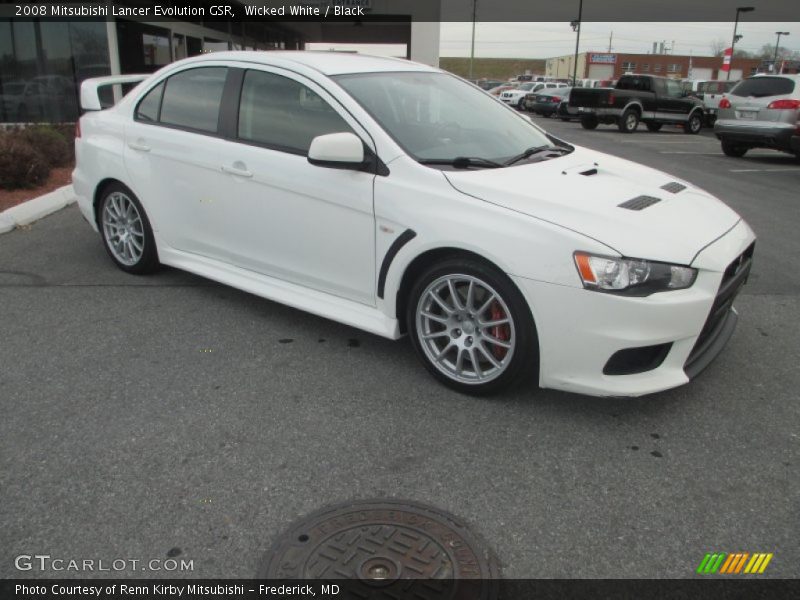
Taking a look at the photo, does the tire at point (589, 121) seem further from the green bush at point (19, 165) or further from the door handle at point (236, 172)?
the door handle at point (236, 172)

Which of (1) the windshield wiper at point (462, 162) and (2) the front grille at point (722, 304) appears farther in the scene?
(1) the windshield wiper at point (462, 162)

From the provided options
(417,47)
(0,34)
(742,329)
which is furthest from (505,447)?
(417,47)

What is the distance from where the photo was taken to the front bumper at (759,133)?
12680mm

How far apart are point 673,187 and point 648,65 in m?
98.8

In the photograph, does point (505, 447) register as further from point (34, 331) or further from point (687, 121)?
point (687, 121)

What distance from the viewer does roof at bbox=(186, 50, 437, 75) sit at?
4195mm

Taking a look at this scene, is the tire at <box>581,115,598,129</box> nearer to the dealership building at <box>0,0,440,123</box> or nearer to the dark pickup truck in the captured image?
the dark pickup truck

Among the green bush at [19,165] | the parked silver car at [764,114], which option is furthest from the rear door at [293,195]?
the parked silver car at [764,114]

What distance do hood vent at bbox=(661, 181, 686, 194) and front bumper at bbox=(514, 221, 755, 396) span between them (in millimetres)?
687

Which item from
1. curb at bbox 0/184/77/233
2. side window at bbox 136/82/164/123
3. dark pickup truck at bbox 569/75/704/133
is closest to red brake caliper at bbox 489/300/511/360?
side window at bbox 136/82/164/123

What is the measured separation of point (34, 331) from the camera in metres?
4.37

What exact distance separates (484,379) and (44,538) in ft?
6.73

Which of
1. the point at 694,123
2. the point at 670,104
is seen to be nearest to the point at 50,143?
the point at 670,104

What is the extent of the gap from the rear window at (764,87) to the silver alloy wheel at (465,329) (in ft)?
40.0
